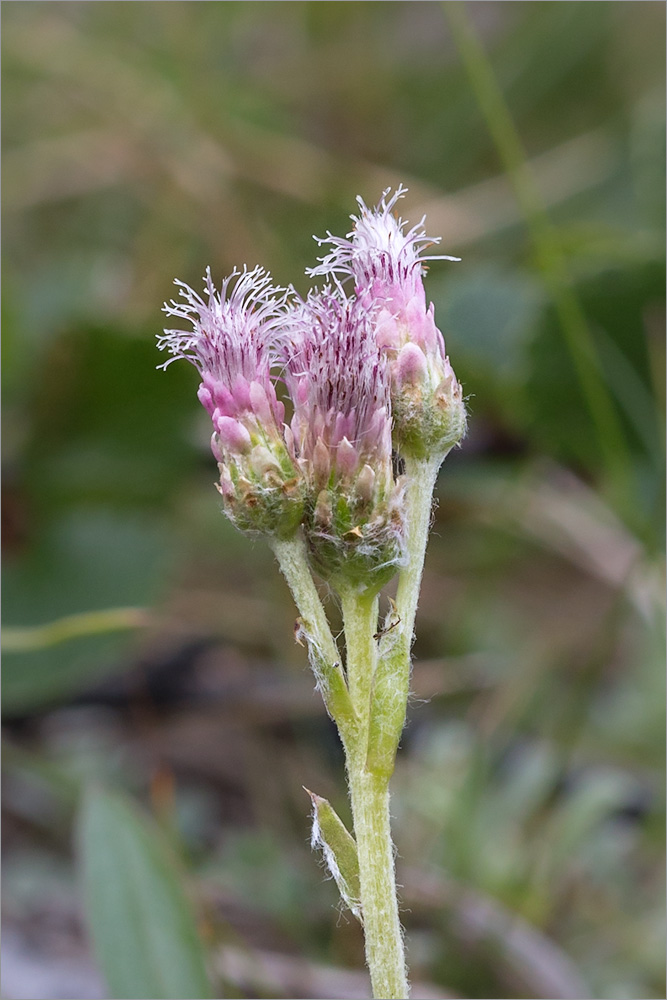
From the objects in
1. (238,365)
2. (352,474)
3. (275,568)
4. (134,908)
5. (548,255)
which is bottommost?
(134,908)

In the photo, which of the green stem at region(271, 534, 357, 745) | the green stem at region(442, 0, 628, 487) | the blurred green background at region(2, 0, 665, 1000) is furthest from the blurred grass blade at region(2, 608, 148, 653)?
the green stem at region(442, 0, 628, 487)

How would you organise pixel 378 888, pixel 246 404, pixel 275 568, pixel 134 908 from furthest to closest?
pixel 275 568 → pixel 134 908 → pixel 246 404 → pixel 378 888

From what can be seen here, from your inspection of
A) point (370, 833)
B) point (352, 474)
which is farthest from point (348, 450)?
point (370, 833)

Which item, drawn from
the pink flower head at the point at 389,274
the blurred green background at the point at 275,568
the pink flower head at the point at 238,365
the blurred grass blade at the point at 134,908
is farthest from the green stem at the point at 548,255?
the blurred grass blade at the point at 134,908

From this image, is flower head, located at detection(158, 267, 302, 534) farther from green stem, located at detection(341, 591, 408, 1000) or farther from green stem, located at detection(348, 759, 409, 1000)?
green stem, located at detection(348, 759, 409, 1000)

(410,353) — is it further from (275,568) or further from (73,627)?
(275,568)
